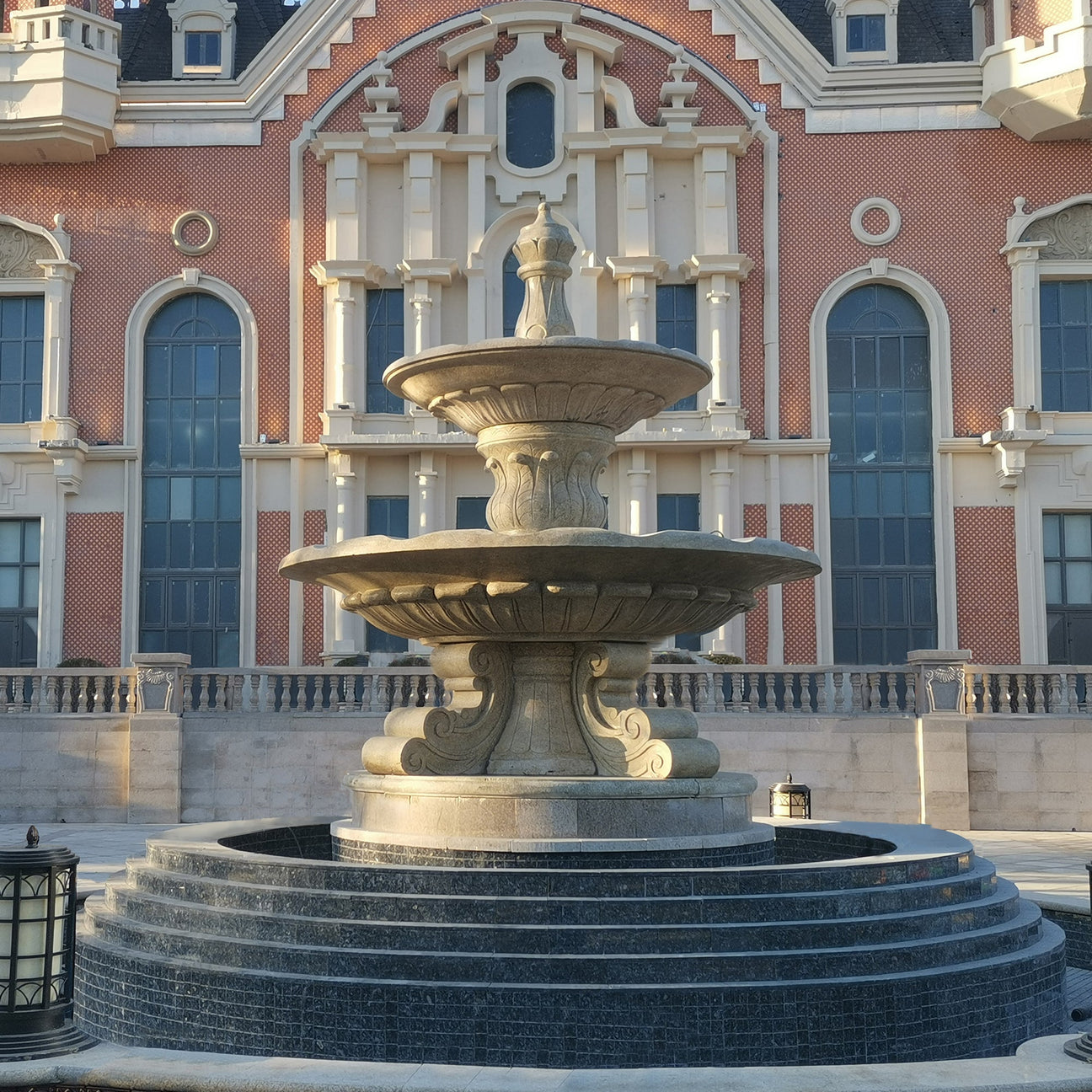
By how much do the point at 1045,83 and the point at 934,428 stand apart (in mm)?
6905

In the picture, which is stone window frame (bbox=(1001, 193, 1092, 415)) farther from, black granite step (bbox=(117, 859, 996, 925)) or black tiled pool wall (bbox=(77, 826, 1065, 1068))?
black granite step (bbox=(117, 859, 996, 925))

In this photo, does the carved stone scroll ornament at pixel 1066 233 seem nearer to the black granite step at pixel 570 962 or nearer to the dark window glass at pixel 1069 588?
the dark window glass at pixel 1069 588

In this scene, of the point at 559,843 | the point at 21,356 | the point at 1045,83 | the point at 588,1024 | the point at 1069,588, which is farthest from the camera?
the point at 21,356

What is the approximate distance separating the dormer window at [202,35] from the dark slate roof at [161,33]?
0.49 m

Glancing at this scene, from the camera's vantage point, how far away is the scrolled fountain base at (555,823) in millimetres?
9703

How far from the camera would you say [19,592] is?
29.8 metres

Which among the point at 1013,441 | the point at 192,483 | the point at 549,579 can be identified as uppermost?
the point at 1013,441

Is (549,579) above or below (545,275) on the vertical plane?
below

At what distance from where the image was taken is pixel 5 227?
30.5 metres

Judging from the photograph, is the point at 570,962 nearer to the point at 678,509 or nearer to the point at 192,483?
the point at 678,509

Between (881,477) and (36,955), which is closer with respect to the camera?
(36,955)

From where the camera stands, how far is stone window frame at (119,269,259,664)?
2952 cm

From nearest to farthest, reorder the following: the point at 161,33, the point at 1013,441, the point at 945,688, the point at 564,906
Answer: the point at 564,906 → the point at 945,688 → the point at 1013,441 → the point at 161,33

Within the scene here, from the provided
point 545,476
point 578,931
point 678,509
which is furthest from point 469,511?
point 578,931
